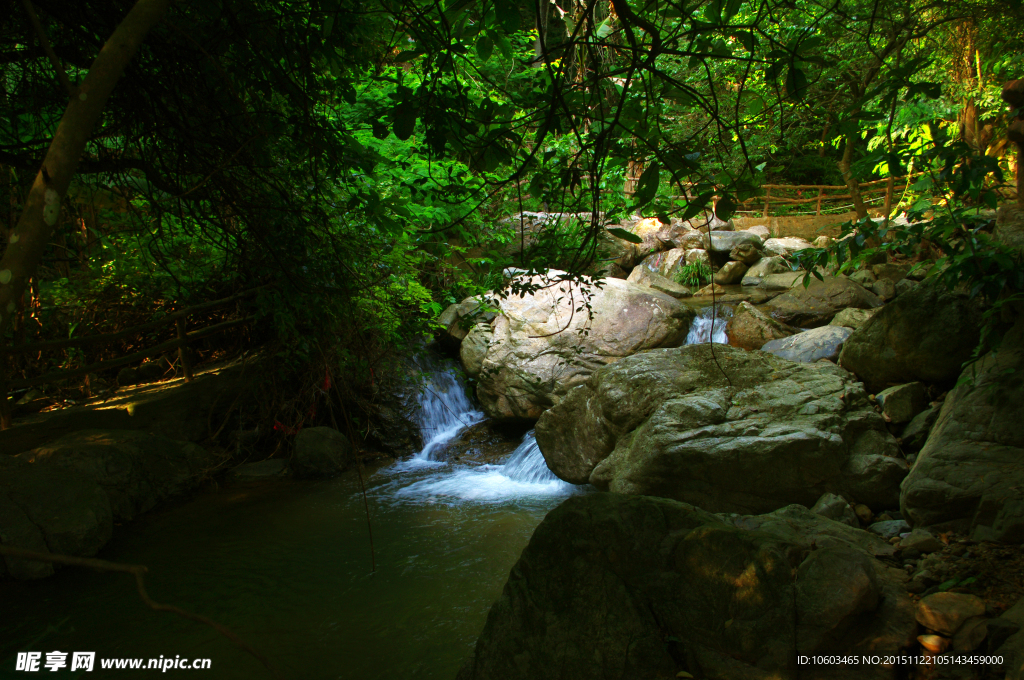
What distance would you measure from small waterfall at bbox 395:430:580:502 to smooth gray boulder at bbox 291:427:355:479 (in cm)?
98

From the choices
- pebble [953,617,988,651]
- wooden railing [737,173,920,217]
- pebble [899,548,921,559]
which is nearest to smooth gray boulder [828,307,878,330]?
pebble [899,548,921,559]

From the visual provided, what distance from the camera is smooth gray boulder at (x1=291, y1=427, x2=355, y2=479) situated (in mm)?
6789

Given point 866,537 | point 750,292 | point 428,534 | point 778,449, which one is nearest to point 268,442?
point 428,534

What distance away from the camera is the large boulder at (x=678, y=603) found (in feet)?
7.49

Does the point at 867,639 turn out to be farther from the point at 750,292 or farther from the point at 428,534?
the point at 750,292

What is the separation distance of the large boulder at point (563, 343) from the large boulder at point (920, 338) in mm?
2837

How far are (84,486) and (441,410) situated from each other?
449 centimetres

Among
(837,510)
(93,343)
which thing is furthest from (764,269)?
(93,343)

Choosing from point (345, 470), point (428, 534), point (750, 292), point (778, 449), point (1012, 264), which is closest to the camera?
point (1012, 264)

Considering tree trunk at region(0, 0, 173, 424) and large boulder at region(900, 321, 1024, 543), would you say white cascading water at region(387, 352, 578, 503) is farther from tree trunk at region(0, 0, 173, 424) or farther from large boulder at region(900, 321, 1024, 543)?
tree trunk at region(0, 0, 173, 424)

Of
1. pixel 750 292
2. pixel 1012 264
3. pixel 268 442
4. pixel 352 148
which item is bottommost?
pixel 268 442

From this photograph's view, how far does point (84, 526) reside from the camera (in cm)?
473

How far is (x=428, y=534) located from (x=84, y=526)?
9.38ft

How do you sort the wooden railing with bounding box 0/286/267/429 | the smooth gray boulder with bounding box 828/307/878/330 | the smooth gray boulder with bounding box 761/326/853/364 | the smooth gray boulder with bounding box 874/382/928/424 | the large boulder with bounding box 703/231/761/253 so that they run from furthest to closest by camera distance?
the large boulder with bounding box 703/231/761/253
the smooth gray boulder with bounding box 828/307/878/330
the smooth gray boulder with bounding box 761/326/853/364
the smooth gray boulder with bounding box 874/382/928/424
the wooden railing with bounding box 0/286/267/429
